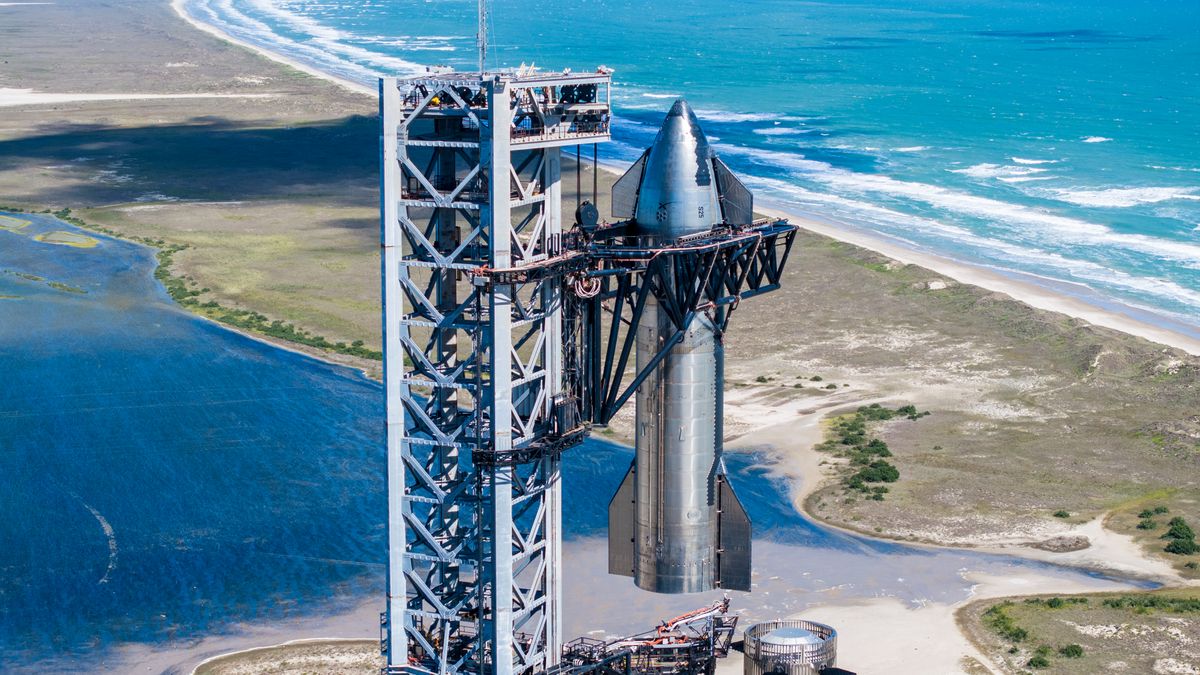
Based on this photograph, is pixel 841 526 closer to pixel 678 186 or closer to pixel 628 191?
pixel 628 191

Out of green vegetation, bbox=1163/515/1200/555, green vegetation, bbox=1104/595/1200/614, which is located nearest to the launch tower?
green vegetation, bbox=1104/595/1200/614

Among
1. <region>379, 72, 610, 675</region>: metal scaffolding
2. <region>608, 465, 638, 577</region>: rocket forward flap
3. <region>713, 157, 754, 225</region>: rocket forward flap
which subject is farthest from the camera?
<region>608, 465, 638, 577</region>: rocket forward flap

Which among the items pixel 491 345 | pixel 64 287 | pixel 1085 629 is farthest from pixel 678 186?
pixel 64 287

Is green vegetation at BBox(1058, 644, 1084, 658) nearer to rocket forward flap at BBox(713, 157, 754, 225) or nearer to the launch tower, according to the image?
the launch tower

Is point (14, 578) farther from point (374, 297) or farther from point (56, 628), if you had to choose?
point (374, 297)

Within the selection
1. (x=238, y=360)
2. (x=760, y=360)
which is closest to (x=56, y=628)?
(x=238, y=360)
